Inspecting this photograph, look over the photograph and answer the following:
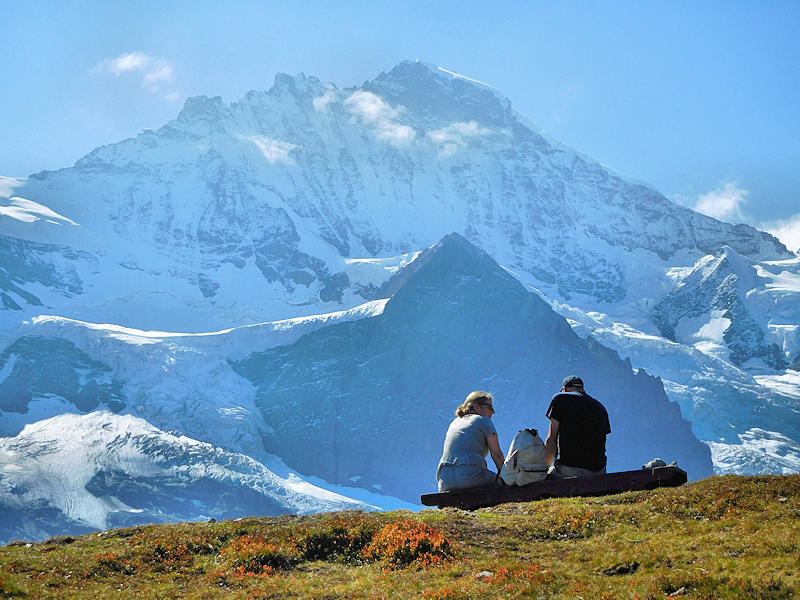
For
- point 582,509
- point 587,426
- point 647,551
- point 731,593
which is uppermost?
point 587,426

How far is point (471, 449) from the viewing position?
19.6 meters

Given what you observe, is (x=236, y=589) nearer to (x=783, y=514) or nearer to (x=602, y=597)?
(x=602, y=597)

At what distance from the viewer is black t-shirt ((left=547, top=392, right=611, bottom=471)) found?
19.0 m

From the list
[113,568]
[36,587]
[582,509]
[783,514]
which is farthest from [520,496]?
[36,587]

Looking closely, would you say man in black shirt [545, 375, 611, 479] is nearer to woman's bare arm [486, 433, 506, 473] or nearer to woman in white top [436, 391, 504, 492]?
woman's bare arm [486, 433, 506, 473]

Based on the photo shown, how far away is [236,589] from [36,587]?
154 inches

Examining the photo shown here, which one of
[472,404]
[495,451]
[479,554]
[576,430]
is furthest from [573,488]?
[479,554]

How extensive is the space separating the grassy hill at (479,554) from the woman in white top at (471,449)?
746mm

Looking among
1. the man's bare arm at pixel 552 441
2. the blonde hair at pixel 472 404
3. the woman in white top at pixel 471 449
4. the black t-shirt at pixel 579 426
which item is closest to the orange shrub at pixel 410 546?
the woman in white top at pixel 471 449

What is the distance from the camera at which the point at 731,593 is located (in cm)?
1245

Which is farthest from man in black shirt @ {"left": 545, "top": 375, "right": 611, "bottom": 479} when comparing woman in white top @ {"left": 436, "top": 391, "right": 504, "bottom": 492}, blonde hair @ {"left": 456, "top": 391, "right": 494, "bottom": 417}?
blonde hair @ {"left": 456, "top": 391, "right": 494, "bottom": 417}

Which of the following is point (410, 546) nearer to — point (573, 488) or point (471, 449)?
point (471, 449)

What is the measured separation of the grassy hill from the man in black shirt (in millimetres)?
898

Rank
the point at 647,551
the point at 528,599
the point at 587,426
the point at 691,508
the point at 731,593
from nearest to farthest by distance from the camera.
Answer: the point at 731,593, the point at 528,599, the point at 647,551, the point at 691,508, the point at 587,426
